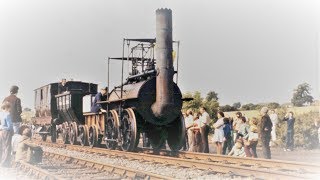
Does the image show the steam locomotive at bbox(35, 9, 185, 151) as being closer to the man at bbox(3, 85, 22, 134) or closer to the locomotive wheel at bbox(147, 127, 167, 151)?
the locomotive wheel at bbox(147, 127, 167, 151)

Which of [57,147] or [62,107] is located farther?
[62,107]

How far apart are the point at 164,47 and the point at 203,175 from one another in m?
5.25

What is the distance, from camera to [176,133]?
15.4 m

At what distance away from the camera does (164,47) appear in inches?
548

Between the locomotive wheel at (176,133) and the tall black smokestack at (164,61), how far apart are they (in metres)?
1.05

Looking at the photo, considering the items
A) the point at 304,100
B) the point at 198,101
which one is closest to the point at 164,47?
the point at 198,101

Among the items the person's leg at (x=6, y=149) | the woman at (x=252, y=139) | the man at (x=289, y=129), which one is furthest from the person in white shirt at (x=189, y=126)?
the person's leg at (x=6, y=149)

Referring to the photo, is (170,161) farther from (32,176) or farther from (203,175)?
(32,176)

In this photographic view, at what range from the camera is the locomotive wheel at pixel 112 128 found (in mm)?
15672

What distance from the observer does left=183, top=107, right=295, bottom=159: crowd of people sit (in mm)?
12016

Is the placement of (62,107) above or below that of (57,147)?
above

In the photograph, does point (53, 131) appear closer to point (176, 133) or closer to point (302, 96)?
point (176, 133)

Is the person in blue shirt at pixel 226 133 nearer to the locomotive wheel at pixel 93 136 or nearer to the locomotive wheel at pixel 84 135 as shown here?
the locomotive wheel at pixel 93 136

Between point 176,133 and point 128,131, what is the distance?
1.69m
